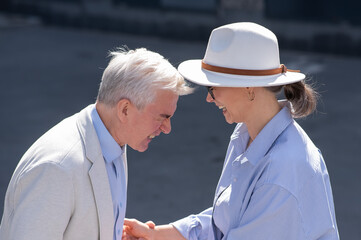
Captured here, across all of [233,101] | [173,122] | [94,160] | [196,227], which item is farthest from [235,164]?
[173,122]

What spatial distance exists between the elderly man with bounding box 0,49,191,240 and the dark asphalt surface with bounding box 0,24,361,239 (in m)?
3.07

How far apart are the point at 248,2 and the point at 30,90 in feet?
14.5

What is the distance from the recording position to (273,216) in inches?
93.7

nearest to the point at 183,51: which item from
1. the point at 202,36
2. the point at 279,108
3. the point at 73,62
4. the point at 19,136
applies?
the point at 202,36

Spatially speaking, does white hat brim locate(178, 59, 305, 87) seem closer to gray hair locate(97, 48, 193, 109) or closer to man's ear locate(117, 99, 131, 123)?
gray hair locate(97, 48, 193, 109)

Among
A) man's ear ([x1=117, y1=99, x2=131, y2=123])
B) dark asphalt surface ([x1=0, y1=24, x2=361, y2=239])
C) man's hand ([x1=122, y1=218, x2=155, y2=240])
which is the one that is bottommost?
dark asphalt surface ([x1=0, y1=24, x2=361, y2=239])

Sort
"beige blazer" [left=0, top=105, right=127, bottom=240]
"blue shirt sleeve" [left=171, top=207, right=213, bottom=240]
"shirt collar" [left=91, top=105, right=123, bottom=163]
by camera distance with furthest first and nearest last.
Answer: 1. "blue shirt sleeve" [left=171, top=207, right=213, bottom=240]
2. "shirt collar" [left=91, top=105, right=123, bottom=163]
3. "beige blazer" [left=0, top=105, right=127, bottom=240]

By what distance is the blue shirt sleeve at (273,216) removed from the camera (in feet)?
7.80

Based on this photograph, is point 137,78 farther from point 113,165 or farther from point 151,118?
point 113,165

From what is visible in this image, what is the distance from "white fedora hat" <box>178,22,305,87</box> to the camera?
A: 8.20 ft

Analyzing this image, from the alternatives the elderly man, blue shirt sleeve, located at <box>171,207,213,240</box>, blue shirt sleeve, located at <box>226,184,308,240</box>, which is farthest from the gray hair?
blue shirt sleeve, located at <box>171,207,213,240</box>

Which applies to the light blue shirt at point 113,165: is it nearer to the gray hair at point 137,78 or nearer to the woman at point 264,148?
the gray hair at point 137,78

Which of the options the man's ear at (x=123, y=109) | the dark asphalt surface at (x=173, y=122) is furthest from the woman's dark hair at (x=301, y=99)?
the dark asphalt surface at (x=173, y=122)

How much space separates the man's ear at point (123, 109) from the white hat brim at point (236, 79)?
261 mm
